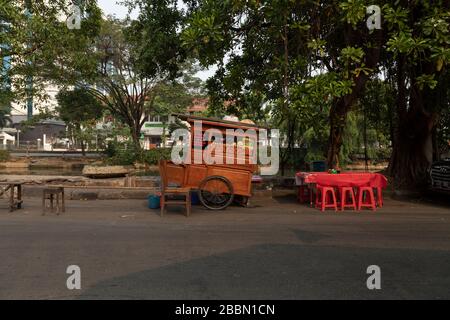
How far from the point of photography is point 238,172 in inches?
454

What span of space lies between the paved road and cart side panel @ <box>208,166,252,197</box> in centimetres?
131

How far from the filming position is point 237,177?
38.0 ft

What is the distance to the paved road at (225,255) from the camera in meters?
4.78

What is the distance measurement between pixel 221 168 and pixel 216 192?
640 mm

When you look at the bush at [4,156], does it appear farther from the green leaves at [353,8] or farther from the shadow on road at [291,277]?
the shadow on road at [291,277]

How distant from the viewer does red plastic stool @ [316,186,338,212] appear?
11.2m

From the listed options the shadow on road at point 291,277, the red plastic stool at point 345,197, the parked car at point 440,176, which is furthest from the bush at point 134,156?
the shadow on road at point 291,277

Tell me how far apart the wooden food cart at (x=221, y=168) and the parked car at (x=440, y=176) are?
5.34 meters

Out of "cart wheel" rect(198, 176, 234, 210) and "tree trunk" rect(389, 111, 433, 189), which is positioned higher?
Answer: "tree trunk" rect(389, 111, 433, 189)

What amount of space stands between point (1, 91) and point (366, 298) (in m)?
14.4

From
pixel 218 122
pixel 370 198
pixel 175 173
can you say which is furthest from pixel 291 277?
pixel 370 198

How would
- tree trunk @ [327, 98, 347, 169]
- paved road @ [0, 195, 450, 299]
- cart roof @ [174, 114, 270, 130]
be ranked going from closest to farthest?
paved road @ [0, 195, 450, 299] → cart roof @ [174, 114, 270, 130] → tree trunk @ [327, 98, 347, 169]

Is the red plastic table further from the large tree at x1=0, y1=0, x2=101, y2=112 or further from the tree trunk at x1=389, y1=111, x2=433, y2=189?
the large tree at x1=0, y1=0, x2=101, y2=112

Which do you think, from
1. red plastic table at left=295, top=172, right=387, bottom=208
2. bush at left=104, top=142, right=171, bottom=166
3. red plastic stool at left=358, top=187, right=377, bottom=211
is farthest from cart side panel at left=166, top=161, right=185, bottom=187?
bush at left=104, top=142, right=171, bottom=166
